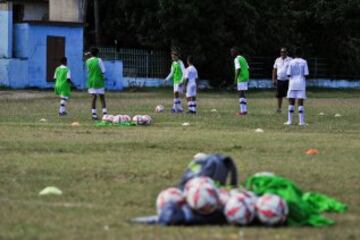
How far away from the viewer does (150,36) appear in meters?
56.6

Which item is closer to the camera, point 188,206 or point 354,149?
point 188,206

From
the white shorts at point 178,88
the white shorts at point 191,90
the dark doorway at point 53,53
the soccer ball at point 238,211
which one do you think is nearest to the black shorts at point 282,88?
the white shorts at point 191,90

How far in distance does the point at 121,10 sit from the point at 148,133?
39.0m

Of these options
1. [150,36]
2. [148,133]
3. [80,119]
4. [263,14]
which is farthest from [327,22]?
[148,133]

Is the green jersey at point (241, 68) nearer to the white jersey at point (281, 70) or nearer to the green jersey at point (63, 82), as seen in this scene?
the white jersey at point (281, 70)

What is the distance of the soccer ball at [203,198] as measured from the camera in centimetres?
870

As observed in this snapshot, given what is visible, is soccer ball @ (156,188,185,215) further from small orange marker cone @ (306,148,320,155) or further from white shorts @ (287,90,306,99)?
white shorts @ (287,90,306,99)

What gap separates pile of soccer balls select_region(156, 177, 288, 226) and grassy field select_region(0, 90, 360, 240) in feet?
0.46

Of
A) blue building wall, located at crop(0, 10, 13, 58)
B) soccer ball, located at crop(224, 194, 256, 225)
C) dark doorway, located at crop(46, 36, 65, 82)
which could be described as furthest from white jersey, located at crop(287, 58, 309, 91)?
blue building wall, located at crop(0, 10, 13, 58)

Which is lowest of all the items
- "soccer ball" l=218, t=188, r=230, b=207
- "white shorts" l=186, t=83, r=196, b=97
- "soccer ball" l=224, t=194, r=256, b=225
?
"soccer ball" l=224, t=194, r=256, b=225

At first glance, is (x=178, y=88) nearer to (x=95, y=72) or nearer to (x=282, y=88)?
(x=282, y=88)

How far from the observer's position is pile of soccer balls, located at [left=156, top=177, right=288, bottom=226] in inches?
344

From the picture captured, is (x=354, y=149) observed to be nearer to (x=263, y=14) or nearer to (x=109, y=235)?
(x=109, y=235)

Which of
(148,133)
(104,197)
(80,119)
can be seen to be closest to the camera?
(104,197)
